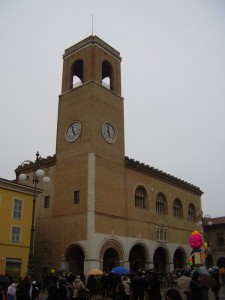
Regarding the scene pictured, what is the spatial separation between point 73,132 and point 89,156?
12.2ft

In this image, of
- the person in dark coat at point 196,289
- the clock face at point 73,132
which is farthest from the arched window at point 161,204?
the person in dark coat at point 196,289

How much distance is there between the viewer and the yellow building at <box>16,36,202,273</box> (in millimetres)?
29953

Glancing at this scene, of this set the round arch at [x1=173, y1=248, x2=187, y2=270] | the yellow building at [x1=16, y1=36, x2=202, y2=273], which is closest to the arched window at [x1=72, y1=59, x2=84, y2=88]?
the yellow building at [x1=16, y1=36, x2=202, y2=273]

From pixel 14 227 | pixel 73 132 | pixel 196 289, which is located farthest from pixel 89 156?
pixel 196 289

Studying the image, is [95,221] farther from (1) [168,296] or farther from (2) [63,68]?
(1) [168,296]

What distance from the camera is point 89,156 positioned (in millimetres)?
30719

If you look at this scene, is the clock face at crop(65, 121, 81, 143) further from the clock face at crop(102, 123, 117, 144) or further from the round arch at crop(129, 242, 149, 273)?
the round arch at crop(129, 242, 149, 273)

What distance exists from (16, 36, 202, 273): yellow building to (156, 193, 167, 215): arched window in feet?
0.35

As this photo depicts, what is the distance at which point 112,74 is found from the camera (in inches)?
1486

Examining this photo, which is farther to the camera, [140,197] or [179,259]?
[179,259]

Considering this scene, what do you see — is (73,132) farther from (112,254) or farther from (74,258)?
(112,254)

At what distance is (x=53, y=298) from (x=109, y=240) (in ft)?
58.6

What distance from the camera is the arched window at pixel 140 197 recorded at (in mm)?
35525

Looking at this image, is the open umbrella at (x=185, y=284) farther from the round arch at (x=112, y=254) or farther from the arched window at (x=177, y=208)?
the arched window at (x=177, y=208)
